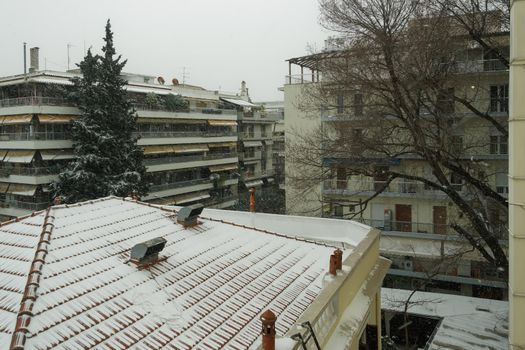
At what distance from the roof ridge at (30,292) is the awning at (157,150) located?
28.4 meters

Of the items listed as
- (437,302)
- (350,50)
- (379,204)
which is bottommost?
(437,302)

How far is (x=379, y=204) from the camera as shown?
2614 centimetres

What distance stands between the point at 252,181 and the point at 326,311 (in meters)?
44.0

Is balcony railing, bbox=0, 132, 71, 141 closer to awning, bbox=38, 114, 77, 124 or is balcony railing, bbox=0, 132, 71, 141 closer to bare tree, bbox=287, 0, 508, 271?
awning, bbox=38, 114, 77, 124

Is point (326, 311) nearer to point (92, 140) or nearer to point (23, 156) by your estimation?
point (92, 140)

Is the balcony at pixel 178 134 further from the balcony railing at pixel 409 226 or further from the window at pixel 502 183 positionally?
the window at pixel 502 183

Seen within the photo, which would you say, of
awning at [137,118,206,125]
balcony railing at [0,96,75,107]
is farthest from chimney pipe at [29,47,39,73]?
awning at [137,118,206,125]

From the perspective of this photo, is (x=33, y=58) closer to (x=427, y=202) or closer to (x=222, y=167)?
(x=222, y=167)

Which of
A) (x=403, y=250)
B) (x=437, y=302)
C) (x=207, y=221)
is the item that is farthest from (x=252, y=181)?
(x=207, y=221)

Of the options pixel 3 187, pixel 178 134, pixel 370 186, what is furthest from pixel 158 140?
pixel 370 186

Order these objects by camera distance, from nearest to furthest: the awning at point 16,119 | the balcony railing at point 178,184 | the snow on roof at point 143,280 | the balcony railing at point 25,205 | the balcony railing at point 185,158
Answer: the snow on roof at point 143,280, the awning at point 16,119, the balcony railing at point 25,205, the balcony railing at point 185,158, the balcony railing at point 178,184

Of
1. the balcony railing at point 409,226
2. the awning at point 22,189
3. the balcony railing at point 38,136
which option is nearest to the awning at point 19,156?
the balcony railing at point 38,136

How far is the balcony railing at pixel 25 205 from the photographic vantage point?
30.5 m

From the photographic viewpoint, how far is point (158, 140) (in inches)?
1465
